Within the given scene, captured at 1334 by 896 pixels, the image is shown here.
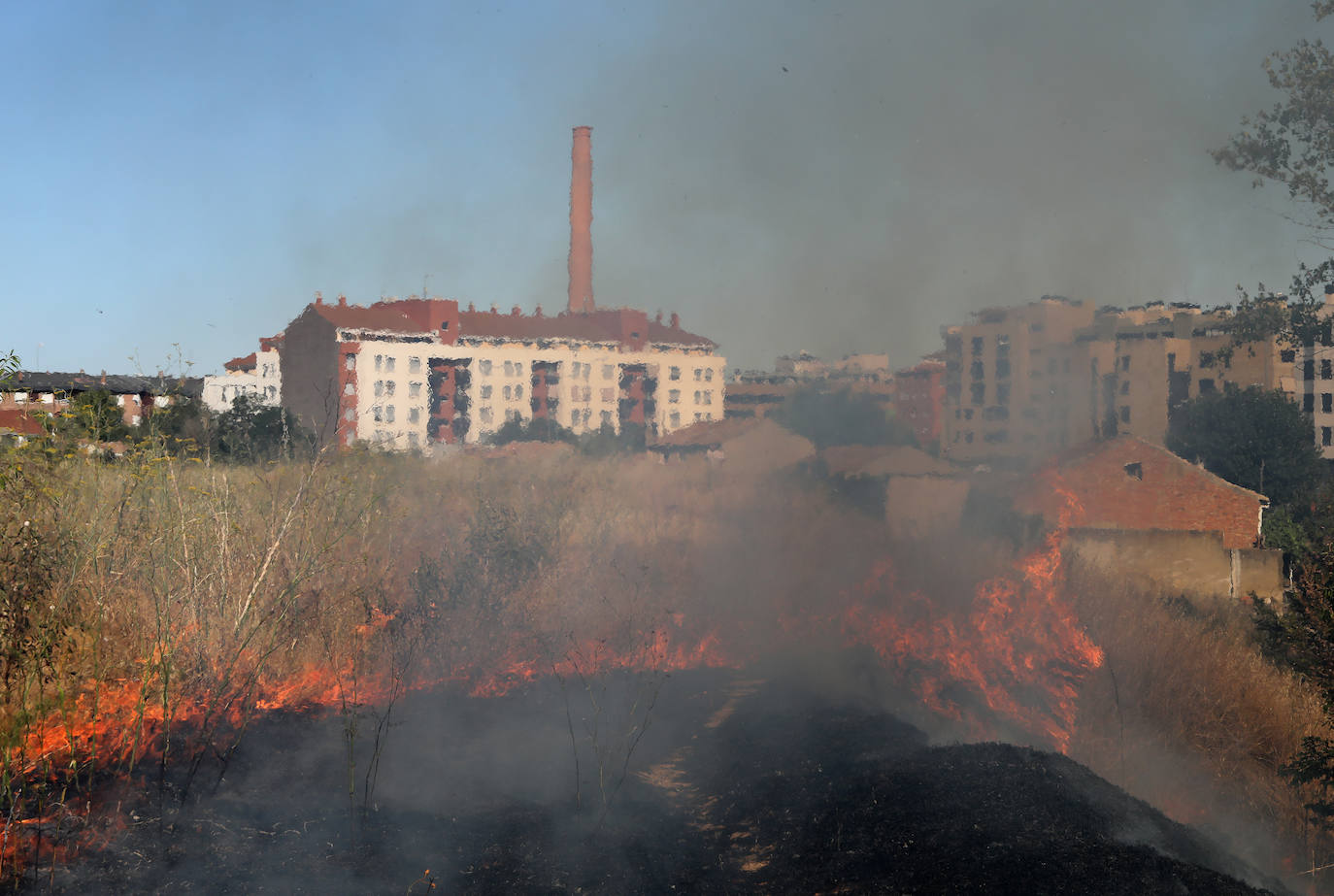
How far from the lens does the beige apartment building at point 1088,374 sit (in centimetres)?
3834

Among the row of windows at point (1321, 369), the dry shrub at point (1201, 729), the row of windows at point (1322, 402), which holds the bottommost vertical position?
the dry shrub at point (1201, 729)

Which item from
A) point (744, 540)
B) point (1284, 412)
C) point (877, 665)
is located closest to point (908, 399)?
point (1284, 412)

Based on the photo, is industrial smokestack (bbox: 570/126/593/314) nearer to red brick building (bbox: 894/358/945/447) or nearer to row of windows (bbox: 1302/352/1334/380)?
red brick building (bbox: 894/358/945/447)

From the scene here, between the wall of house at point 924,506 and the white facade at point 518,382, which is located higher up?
the white facade at point 518,382

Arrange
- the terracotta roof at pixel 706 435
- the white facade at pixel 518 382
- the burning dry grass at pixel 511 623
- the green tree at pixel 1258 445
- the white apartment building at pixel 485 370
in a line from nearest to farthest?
the burning dry grass at pixel 511 623, the green tree at pixel 1258 445, the terracotta roof at pixel 706 435, the white apartment building at pixel 485 370, the white facade at pixel 518 382

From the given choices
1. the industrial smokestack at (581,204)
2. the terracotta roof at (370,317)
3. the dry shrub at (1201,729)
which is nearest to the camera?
the dry shrub at (1201,729)

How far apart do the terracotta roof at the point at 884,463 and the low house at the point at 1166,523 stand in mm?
3275

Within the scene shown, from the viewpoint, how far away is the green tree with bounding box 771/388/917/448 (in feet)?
160

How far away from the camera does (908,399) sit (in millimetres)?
68250

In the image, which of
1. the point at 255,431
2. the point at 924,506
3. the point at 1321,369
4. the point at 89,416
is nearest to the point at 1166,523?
the point at 924,506

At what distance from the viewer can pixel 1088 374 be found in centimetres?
4556

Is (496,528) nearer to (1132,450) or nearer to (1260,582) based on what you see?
(1132,450)

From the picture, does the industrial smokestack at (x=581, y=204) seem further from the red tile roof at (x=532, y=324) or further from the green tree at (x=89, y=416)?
the green tree at (x=89, y=416)

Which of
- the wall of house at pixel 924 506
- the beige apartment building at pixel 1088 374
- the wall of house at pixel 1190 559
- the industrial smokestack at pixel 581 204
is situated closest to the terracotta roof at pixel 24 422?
the wall of house at pixel 924 506
